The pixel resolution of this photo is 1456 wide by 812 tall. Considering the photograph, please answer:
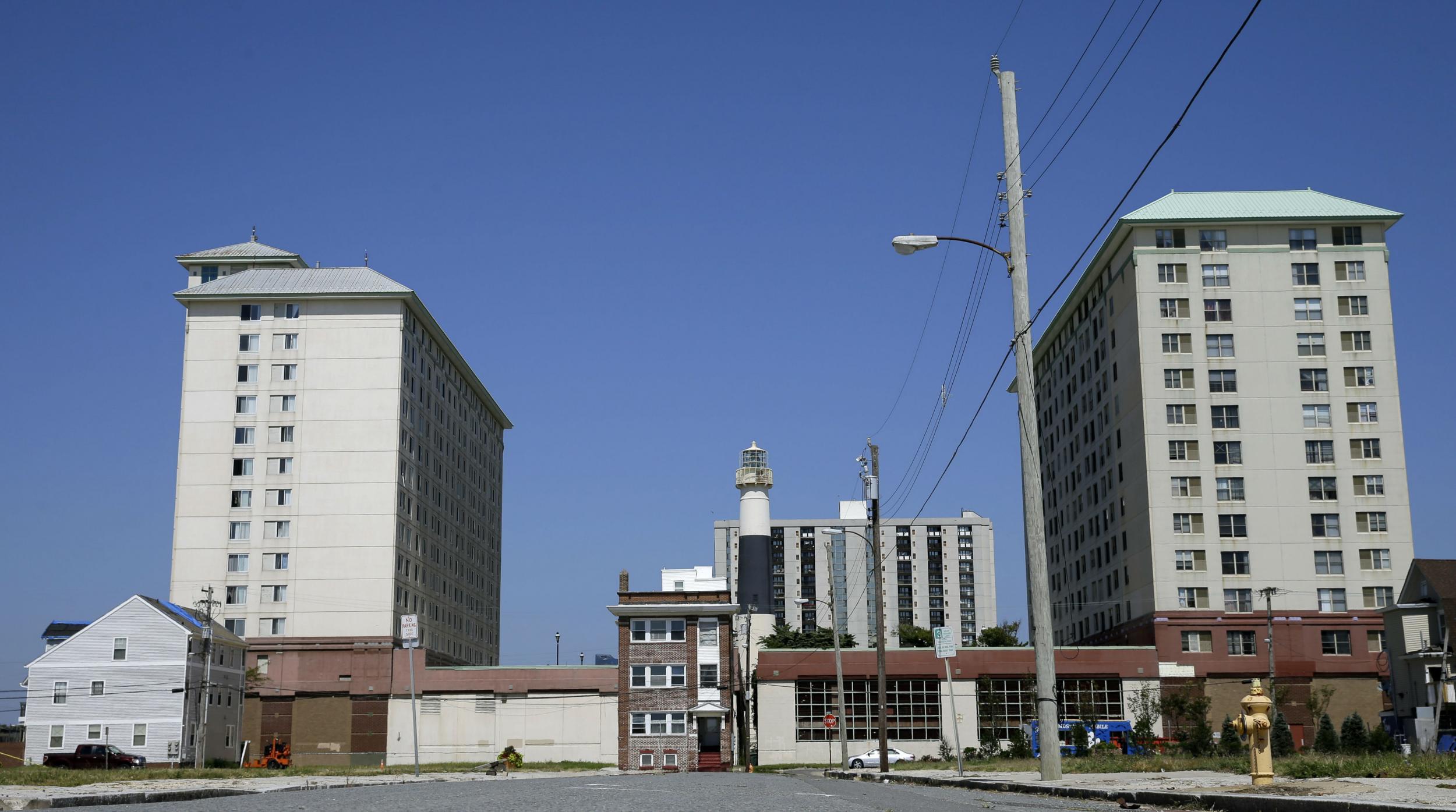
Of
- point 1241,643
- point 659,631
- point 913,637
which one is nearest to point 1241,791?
point 659,631

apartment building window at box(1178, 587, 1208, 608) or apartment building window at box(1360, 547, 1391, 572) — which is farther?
apartment building window at box(1178, 587, 1208, 608)

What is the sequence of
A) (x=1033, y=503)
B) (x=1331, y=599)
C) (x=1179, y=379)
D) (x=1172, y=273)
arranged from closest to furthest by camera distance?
(x=1033, y=503)
(x=1331, y=599)
(x=1179, y=379)
(x=1172, y=273)

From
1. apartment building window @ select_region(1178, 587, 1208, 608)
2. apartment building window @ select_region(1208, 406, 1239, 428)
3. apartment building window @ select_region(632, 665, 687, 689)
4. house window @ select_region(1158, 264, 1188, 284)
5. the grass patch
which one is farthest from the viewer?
house window @ select_region(1158, 264, 1188, 284)

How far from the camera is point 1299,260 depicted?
83.9 m

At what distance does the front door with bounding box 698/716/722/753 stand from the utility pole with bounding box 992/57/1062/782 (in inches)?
2093

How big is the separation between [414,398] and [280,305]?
11.2 m

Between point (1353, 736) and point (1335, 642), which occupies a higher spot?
point (1335, 642)

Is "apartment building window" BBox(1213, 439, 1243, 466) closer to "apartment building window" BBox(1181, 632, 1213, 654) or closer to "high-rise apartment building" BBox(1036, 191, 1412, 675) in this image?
"high-rise apartment building" BBox(1036, 191, 1412, 675)

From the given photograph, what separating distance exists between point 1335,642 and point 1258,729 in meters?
69.9

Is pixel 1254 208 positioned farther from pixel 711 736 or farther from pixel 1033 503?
pixel 1033 503

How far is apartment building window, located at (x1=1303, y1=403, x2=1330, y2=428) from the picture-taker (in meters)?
81.9

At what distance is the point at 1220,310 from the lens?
83750mm

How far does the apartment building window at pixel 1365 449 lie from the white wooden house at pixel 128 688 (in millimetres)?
67891

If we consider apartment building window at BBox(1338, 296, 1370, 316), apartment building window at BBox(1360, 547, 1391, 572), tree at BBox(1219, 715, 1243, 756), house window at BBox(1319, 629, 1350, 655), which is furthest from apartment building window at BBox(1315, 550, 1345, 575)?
tree at BBox(1219, 715, 1243, 756)
